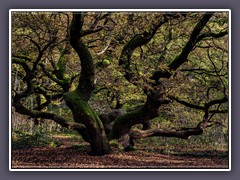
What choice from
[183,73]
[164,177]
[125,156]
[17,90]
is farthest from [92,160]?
[183,73]

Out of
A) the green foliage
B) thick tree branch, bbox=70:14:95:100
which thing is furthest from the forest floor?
thick tree branch, bbox=70:14:95:100

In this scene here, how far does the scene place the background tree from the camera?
19.1 ft

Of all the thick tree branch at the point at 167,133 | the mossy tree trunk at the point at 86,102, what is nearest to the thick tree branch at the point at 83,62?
the mossy tree trunk at the point at 86,102

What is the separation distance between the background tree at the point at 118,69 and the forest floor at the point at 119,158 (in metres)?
0.40

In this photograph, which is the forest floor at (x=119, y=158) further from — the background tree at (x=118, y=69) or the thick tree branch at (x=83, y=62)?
the thick tree branch at (x=83, y=62)

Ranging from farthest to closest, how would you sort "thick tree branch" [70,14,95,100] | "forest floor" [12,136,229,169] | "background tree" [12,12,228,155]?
"thick tree branch" [70,14,95,100] < "background tree" [12,12,228,155] < "forest floor" [12,136,229,169]

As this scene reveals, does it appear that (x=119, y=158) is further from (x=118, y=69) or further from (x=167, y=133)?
(x=118, y=69)

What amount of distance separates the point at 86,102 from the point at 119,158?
4.55 feet

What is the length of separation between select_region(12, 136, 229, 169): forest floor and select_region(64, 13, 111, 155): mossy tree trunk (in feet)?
1.24

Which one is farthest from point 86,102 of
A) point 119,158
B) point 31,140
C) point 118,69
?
point 119,158

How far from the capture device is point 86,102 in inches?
265

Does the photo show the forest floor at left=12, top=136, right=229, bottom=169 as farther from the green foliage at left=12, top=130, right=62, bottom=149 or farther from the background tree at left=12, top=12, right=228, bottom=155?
the background tree at left=12, top=12, right=228, bottom=155
